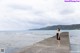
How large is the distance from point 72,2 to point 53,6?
0.70 feet

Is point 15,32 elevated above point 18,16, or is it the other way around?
point 18,16

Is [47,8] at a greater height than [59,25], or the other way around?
[47,8]

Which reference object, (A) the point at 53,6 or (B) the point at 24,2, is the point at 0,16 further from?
(A) the point at 53,6

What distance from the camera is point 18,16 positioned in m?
2.57

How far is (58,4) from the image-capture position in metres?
2.48

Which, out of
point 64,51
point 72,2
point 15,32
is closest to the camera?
point 72,2

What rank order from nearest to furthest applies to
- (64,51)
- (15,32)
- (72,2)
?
1. (72,2)
2. (15,32)
3. (64,51)

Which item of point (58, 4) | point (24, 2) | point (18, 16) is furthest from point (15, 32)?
point (58, 4)

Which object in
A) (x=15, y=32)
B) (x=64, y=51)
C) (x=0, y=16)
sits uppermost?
(x=0, y=16)

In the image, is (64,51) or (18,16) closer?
(18,16)

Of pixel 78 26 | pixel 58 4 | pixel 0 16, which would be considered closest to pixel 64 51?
pixel 78 26

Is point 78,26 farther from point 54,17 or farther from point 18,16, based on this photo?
point 18,16

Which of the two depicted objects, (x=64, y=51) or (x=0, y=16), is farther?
(x=64, y=51)

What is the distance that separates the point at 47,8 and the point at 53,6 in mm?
67
